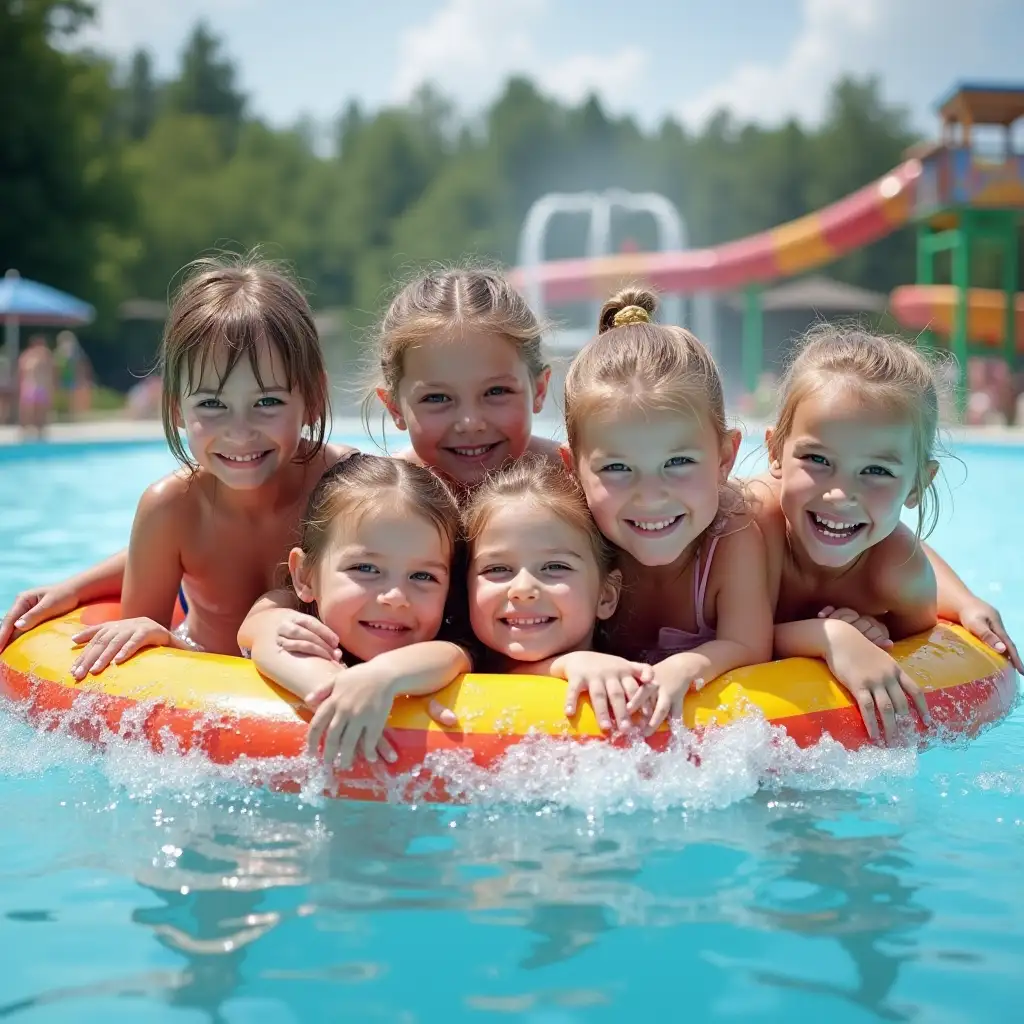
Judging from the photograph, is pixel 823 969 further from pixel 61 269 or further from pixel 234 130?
pixel 234 130

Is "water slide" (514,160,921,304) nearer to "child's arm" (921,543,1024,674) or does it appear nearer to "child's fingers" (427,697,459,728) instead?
"child's arm" (921,543,1024,674)

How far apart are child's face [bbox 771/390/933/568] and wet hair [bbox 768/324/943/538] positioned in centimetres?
3

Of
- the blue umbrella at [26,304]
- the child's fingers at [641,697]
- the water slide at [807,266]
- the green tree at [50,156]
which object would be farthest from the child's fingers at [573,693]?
the green tree at [50,156]

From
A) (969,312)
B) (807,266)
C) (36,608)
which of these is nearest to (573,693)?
(36,608)

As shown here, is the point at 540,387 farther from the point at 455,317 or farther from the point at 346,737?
the point at 346,737

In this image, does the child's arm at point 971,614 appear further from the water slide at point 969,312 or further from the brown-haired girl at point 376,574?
the water slide at point 969,312

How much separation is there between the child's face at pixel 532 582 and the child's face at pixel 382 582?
122 millimetres

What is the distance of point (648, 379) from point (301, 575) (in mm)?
963

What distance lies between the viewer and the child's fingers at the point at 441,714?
8.54ft

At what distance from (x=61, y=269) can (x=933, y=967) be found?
974 inches

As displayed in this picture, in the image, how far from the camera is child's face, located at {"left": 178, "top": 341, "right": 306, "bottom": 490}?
3.20 meters

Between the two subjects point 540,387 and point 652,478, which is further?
point 540,387

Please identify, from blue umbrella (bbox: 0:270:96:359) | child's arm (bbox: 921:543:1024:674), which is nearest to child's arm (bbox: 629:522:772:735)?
child's arm (bbox: 921:543:1024:674)

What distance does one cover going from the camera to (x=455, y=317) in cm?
344
